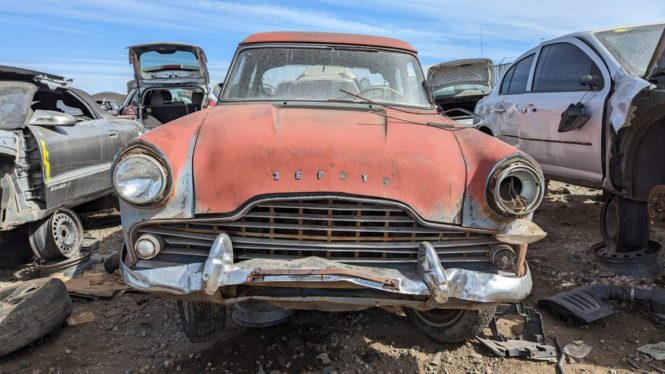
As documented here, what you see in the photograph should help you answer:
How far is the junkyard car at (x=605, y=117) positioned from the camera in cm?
375

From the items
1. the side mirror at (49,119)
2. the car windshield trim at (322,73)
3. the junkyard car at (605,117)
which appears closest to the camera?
the car windshield trim at (322,73)

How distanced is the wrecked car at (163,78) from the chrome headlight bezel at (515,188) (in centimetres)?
766

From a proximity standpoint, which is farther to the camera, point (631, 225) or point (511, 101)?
point (511, 101)

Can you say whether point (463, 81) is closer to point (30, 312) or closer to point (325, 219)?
point (325, 219)

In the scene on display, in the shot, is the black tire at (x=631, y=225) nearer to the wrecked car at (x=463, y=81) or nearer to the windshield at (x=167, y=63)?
the wrecked car at (x=463, y=81)

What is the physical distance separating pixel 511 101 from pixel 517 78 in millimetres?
392

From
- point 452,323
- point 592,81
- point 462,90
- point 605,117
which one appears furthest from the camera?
point 462,90

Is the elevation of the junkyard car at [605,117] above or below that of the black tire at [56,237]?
above

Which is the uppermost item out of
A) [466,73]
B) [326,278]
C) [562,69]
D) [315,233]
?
[466,73]

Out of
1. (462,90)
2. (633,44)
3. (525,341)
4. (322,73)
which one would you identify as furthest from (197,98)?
(525,341)

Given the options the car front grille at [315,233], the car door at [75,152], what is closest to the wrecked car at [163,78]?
the car door at [75,152]

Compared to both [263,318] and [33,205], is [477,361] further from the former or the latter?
[33,205]

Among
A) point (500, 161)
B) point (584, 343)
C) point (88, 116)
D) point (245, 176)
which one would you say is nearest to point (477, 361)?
point (584, 343)

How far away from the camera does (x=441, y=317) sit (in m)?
3.15
